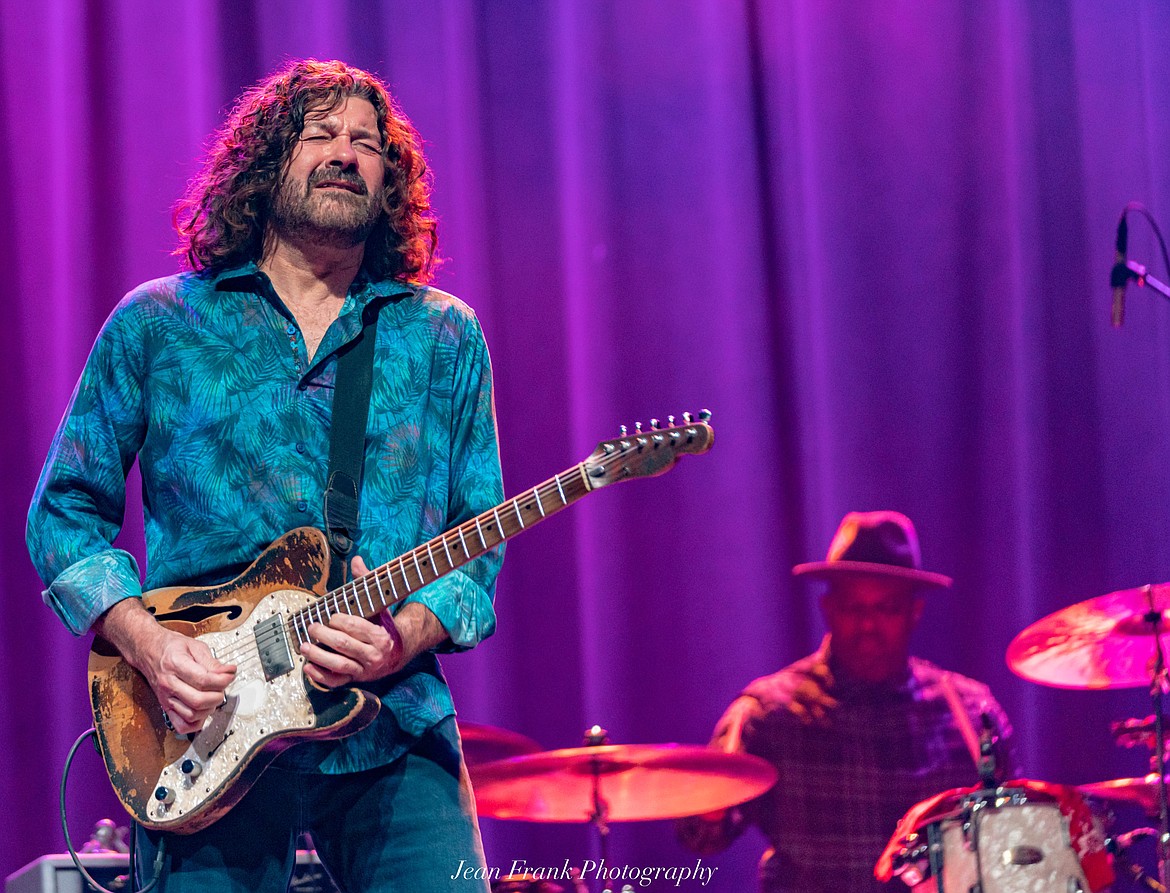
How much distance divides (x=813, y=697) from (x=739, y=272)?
153 cm

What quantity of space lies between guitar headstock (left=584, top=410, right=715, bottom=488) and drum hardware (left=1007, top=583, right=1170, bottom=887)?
2.35 meters

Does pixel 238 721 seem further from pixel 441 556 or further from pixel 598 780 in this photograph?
pixel 598 780

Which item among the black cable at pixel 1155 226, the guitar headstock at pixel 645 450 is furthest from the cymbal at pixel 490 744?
the black cable at pixel 1155 226

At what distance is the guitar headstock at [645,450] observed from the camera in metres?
2.25

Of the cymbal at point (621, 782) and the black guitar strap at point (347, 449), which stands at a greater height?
the black guitar strap at point (347, 449)

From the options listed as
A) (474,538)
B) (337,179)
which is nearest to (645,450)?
(474,538)

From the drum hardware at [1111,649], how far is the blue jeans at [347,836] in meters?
2.57

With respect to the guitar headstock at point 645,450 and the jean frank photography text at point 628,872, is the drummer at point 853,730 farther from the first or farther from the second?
the guitar headstock at point 645,450

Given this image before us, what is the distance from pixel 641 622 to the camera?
498 cm

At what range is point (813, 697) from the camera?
5.08 metres

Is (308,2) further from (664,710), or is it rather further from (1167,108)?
(1167,108)

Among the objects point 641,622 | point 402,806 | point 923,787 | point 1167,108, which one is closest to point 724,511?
point 641,622

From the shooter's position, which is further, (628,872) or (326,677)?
(628,872)

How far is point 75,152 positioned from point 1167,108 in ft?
12.8
